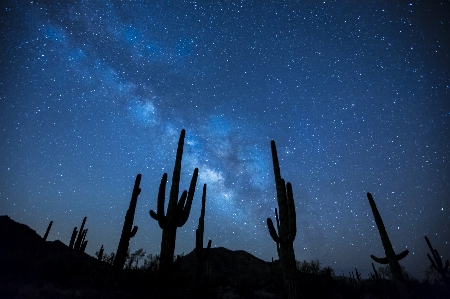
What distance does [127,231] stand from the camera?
9.98 metres

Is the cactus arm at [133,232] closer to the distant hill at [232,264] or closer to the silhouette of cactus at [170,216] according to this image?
the silhouette of cactus at [170,216]

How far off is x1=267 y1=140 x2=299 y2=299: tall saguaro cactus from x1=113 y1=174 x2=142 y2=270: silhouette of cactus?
5690 mm

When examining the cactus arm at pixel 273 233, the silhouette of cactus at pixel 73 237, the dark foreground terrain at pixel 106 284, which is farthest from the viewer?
the silhouette of cactus at pixel 73 237

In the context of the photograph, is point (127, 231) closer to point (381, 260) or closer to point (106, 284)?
point (106, 284)

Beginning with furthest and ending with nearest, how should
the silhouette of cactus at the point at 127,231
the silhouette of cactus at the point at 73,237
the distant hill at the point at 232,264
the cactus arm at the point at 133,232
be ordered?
the distant hill at the point at 232,264 → the silhouette of cactus at the point at 73,237 → the cactus arm at the point at 133,232 → the silhouette of cactus at the point at 127,231

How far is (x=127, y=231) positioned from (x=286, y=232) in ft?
20.8

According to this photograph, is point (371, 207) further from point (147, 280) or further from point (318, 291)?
point (147, 280)

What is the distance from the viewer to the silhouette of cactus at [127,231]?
9258 mm

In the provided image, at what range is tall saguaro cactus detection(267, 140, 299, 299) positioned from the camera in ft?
24.1

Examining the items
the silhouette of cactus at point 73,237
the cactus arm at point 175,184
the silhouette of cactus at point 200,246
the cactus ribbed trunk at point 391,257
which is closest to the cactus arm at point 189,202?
the cactus arm at point 175,184

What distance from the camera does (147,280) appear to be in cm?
803

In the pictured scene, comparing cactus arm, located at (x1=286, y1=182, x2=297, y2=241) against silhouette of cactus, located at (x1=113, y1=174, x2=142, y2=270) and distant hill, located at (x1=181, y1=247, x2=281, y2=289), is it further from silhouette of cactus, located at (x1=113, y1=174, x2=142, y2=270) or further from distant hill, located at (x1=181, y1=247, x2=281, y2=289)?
distant hill, located at (x1=181, y1=247, x2=281, y2=289)

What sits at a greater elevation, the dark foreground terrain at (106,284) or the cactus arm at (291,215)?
the cactus arm at (291,215)

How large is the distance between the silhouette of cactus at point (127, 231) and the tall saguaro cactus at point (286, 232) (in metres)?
5.69
